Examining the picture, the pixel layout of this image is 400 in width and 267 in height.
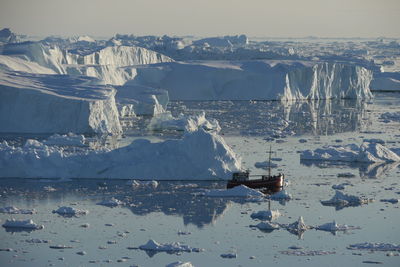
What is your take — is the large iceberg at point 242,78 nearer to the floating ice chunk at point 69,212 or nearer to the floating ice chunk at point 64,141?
the floating ice chunk at point 64,141

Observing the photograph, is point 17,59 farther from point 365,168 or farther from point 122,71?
point 365,168

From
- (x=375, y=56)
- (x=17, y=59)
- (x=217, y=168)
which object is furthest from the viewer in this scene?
(x=375, y=56)

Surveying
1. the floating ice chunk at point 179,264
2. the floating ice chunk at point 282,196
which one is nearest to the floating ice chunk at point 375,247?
the floating ice chunk at point 179,264

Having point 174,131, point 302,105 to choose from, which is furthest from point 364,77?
point 174,131

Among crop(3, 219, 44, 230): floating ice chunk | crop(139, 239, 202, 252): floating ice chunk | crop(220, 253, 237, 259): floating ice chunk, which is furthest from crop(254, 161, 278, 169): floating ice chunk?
crop(220, 253, 237, 259): floating ice chunk

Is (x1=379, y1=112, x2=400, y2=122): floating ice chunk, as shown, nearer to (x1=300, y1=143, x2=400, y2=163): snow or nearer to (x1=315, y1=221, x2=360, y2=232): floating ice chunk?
(x1=300, y1=143, x2=400, y2=163): snow
